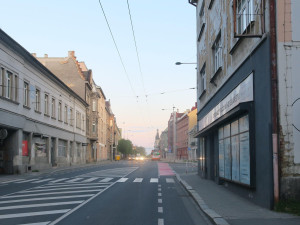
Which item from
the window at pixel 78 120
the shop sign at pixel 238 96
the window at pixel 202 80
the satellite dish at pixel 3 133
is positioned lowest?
the satellite dish at pixel 3 133

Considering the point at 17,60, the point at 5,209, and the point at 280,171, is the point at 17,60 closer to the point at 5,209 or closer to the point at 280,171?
the point at 5,209

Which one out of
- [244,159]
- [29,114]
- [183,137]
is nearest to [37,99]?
[29,114]

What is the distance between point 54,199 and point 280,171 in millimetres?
7021

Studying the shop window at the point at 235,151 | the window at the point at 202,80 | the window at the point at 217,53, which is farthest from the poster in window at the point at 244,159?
the window at the point at 202,80

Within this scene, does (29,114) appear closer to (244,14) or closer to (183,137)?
(244,14)

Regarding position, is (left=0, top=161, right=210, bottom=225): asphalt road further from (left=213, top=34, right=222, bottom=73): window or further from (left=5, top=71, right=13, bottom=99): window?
(left=5, top=71, right=13, bottom=99): window

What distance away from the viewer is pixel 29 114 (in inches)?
1164

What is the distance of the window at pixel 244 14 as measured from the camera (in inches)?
435

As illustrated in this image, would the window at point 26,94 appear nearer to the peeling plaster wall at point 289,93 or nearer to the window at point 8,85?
the window at point 8,85

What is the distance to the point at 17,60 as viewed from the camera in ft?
87.6

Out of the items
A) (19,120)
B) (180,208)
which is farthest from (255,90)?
(19,120)

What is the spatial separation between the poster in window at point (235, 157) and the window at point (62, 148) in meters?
28.9

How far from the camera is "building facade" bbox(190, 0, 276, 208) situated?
955 centimetres

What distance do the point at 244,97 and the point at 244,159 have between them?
198 cm
